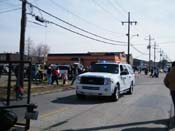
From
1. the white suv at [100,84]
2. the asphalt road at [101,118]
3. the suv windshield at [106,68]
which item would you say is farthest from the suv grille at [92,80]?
the asphalt road at [101,118]

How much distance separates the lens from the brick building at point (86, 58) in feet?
218

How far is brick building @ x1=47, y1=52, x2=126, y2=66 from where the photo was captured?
66488 mm

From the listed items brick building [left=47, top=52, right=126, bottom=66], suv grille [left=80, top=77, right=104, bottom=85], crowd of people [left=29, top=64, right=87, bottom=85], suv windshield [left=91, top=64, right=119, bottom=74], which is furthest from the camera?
brick building [left=47, top=52, right=126, bottom=66]

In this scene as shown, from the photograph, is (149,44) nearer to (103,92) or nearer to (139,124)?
(103,92)

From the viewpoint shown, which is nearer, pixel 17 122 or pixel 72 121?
pixel 17 122

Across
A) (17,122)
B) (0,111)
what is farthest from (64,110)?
(0,111)

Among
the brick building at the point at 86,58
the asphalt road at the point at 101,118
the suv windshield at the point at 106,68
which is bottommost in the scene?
the asphalt road at the point at 101,118

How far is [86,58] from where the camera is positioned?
Result: 70.8 meters

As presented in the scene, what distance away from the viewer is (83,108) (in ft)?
48.7

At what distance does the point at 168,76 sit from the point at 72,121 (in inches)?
123

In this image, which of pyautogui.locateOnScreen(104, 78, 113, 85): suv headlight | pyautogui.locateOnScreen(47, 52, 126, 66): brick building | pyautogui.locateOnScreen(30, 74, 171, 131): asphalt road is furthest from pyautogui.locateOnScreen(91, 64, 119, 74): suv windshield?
pyautogui.locateOnScreen(47, 52, 126, 66): brick building

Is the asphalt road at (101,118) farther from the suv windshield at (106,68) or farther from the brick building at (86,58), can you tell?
the brick building at (86,58)

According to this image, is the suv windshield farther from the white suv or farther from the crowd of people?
the crowd of people

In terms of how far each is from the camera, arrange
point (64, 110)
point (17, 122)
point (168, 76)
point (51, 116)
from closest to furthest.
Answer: point (17, 122) → point (168, 76) → point (51, 116) → point (64, 110)
